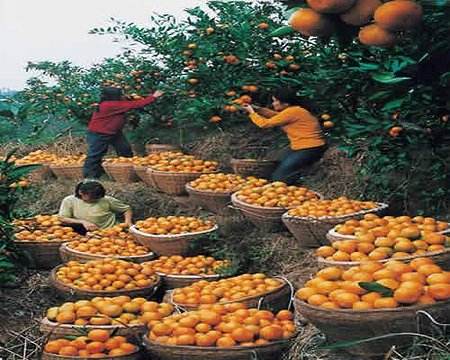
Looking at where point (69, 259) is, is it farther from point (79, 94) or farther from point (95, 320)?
point (79, 94)

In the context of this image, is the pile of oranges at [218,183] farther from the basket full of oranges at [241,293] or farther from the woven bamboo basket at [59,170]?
the woven bamboo basket at [59,170]

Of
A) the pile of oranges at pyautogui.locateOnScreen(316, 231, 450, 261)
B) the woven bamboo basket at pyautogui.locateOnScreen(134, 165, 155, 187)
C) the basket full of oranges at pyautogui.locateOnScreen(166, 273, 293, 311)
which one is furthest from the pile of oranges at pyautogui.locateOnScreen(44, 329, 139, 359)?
the woven bamboo basket at pyautogui.locateOnScreen(134, 165, 155, 187)

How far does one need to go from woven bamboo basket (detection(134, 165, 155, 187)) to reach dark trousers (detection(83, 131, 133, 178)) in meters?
0.98

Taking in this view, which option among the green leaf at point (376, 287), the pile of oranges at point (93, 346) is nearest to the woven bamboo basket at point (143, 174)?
the pile of oranges at point (93, 346)

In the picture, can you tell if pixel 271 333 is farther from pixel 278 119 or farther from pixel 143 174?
pixel 143 174

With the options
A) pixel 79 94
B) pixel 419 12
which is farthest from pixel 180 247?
pixel 79 94

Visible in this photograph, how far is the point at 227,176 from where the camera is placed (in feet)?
25.8

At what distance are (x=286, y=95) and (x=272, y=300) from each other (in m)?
3.55

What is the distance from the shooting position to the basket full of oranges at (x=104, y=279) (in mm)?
5314

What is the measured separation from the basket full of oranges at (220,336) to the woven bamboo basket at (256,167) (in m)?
4.10

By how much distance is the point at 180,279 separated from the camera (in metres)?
5.79

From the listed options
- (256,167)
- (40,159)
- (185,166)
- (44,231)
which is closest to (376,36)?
(44,231)

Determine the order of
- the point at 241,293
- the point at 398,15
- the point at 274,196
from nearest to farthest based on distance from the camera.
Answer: the point at 398,15 → the point at 241,293 → the point at 274,196

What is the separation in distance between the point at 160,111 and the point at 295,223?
5373 millimetres
